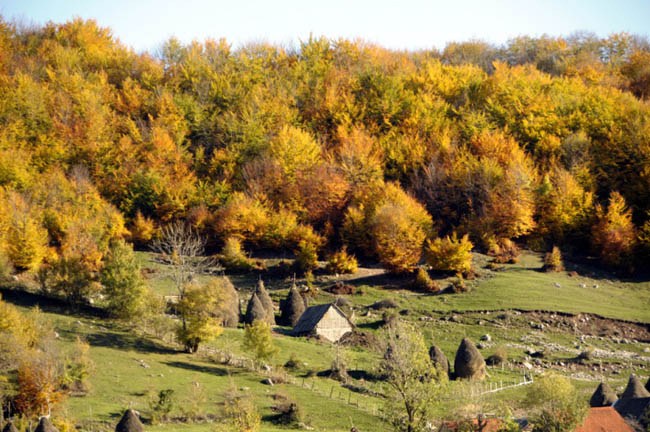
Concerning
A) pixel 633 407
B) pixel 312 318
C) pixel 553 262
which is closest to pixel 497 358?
pixel 633 407

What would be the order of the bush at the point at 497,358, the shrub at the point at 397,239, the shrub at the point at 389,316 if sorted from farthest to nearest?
the shrub at the point at 397,239, the shrub at the point at 389,316, the bush at the point at 497,358

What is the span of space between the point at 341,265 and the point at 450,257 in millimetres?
10347

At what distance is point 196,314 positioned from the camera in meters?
42.5

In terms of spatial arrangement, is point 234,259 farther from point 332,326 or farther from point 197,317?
point 197,317

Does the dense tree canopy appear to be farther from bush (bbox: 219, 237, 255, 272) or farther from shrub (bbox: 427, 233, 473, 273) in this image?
bush (bbox: 219, 237, 255, 272)

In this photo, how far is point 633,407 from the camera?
109 ft

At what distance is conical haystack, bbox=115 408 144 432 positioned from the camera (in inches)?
1064

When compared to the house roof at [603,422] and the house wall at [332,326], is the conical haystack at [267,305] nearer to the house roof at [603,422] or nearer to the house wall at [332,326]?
the house wall at [332,326]

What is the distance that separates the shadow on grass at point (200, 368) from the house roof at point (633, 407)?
2126cm

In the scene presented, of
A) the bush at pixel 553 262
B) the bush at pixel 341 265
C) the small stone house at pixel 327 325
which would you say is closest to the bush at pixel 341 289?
the bush at pixel 341 265

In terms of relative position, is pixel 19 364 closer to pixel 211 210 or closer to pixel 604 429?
pixel 604 429

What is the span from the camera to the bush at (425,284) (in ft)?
197

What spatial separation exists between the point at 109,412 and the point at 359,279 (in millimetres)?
35605

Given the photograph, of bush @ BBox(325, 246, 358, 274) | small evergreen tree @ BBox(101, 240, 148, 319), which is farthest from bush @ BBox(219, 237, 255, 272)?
small evergreen tree @ BBox(101, 240, 148, 319)
